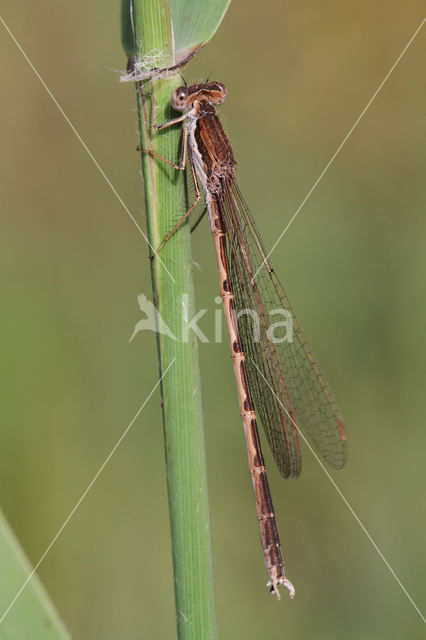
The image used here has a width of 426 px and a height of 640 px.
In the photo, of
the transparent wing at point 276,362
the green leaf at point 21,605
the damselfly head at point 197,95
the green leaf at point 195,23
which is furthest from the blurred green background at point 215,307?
the green leaf at point 21,605

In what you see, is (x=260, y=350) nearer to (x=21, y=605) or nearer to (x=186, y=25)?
(x=186, y=25)

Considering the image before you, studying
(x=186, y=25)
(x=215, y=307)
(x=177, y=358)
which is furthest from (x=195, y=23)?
(x=215, y=307)

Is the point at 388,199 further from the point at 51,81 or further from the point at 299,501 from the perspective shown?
the point at 51,81

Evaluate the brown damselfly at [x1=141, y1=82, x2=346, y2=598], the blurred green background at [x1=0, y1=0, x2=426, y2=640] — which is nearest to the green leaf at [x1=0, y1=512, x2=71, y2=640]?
the brown damselfly at [x1=141, y1=82, x2=346, y2=598]

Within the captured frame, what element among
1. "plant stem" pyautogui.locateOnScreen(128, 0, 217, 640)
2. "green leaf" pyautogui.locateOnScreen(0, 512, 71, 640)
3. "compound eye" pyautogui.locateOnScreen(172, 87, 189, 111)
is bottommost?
"green leaf" pyautogui.locateOnScreen(0, 512, 71, 640)

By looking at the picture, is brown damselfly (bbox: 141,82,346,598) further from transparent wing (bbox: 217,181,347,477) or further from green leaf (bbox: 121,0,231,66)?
green leaf (bbox: 121,0,231,66)

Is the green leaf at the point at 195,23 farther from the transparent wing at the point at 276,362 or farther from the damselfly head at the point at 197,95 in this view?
the transparent wing at the point at 276,362

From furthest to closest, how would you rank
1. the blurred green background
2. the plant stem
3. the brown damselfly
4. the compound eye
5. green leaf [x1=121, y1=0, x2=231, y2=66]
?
the blurred green background < the brown damselfly < the compound eye < green leaf [x1=121, y1=0, x2=231, y2=66] < the plant stem

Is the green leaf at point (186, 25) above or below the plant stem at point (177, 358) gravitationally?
above

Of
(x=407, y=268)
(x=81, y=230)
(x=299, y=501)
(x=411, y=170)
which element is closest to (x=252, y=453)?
(x=299, y=501)
